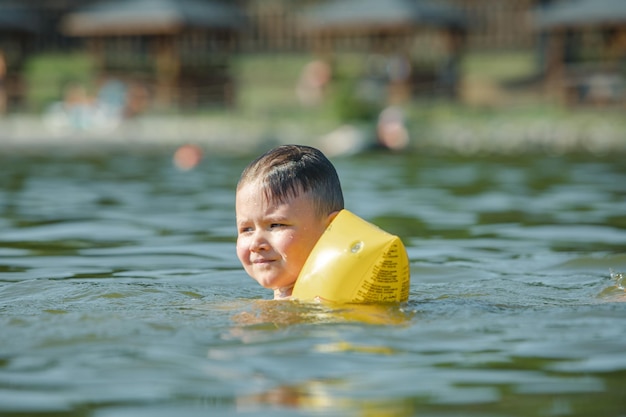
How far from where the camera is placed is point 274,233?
453 cm

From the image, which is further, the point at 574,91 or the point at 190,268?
the point at 574,91

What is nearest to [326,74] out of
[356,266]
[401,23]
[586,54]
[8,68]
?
[401,23]

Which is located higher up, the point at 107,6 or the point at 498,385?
the point at 107,6

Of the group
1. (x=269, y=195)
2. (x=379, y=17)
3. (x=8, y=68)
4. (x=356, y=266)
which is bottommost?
(x=356, y=266)

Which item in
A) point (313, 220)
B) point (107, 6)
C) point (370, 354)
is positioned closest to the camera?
point (370, 354)

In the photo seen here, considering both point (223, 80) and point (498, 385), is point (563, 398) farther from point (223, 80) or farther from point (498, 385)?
point (223, 80)

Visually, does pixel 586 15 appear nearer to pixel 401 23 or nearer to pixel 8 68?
pixel 401 23

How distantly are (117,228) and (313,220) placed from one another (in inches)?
158

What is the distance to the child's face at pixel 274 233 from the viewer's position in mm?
4500

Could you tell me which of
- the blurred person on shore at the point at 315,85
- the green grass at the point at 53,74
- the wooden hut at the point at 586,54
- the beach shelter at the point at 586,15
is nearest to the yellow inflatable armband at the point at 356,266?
the wooden hut at the point at 586,54

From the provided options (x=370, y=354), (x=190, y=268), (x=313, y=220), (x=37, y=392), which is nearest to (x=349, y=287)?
(x=313, y=220)

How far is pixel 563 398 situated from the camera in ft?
10.6

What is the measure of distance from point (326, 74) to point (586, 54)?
5.83 m

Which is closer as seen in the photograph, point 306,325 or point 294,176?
point 306,325
